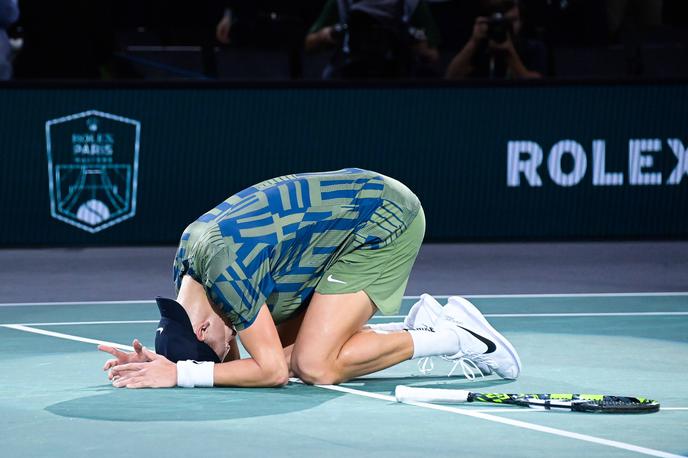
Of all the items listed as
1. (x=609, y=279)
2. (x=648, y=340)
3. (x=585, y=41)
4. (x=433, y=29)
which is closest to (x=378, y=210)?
(x=648, y=340)

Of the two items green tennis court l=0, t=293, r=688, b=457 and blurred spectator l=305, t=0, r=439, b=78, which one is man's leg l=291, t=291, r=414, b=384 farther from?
blurred spectator l=305, t=0, r=439, b=78

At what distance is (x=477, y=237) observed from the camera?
1162 centimetres

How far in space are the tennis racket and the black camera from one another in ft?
21.0

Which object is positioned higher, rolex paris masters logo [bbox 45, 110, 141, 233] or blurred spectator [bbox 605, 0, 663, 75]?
blurred spectator [bbox 605, 0, 663, 75]

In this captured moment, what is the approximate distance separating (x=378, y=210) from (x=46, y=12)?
6434mm

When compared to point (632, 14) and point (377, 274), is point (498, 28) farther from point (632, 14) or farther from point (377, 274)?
point (377, 274)

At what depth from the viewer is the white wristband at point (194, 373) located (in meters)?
6.08

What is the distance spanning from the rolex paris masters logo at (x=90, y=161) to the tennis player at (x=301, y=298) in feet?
15.6

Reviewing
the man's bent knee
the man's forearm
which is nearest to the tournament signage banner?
the man's bent knee

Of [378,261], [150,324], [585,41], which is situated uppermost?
[585,41]

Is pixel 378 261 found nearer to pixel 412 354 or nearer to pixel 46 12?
pixel 412 354

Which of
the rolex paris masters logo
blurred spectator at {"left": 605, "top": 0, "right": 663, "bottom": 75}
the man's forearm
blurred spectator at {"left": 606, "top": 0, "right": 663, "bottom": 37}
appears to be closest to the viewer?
the man's forearm

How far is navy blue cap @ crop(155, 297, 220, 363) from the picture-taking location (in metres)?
5.91

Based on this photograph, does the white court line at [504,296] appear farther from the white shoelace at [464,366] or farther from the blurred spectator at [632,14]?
the blurred spectator at [632,14]
